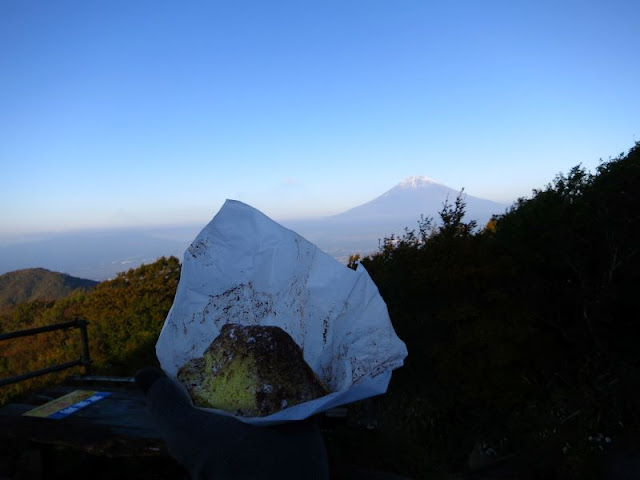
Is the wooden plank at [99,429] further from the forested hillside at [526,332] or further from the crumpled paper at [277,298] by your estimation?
the forested hillside at [526,332]

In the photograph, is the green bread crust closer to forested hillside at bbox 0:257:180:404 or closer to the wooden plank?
the wooden plank

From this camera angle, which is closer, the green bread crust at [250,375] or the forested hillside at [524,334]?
the green bread crust at [250,375]

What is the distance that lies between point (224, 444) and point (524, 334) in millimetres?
3731

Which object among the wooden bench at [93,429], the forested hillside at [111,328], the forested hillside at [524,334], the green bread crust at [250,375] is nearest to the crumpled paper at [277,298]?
the green bread crust at [250,375]

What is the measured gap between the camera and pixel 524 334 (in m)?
4.12

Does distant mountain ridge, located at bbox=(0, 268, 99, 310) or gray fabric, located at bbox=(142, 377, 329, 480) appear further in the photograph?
distant mountain ridge, located at bbox=(0, 268, 99, 310)

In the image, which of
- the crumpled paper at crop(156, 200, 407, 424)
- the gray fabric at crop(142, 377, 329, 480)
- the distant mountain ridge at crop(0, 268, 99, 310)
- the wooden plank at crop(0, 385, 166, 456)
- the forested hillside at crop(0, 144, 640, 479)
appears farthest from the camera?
the distant mountain ridge at crop(0, 268, 99, 310)

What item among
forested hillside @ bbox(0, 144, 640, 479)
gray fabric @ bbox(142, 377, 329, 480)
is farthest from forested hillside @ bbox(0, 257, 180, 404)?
gray fabric @ bbox(142, 377, 329, 480)

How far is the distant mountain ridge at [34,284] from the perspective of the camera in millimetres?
16750

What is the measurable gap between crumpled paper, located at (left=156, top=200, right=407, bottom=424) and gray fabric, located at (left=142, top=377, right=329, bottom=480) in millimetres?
284

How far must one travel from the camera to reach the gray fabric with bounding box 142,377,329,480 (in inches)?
38.7

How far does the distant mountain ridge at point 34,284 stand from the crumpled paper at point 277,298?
16930 mm

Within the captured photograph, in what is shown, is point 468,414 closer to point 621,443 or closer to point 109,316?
point 621,443

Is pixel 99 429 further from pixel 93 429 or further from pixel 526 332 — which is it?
pixel 526 332
